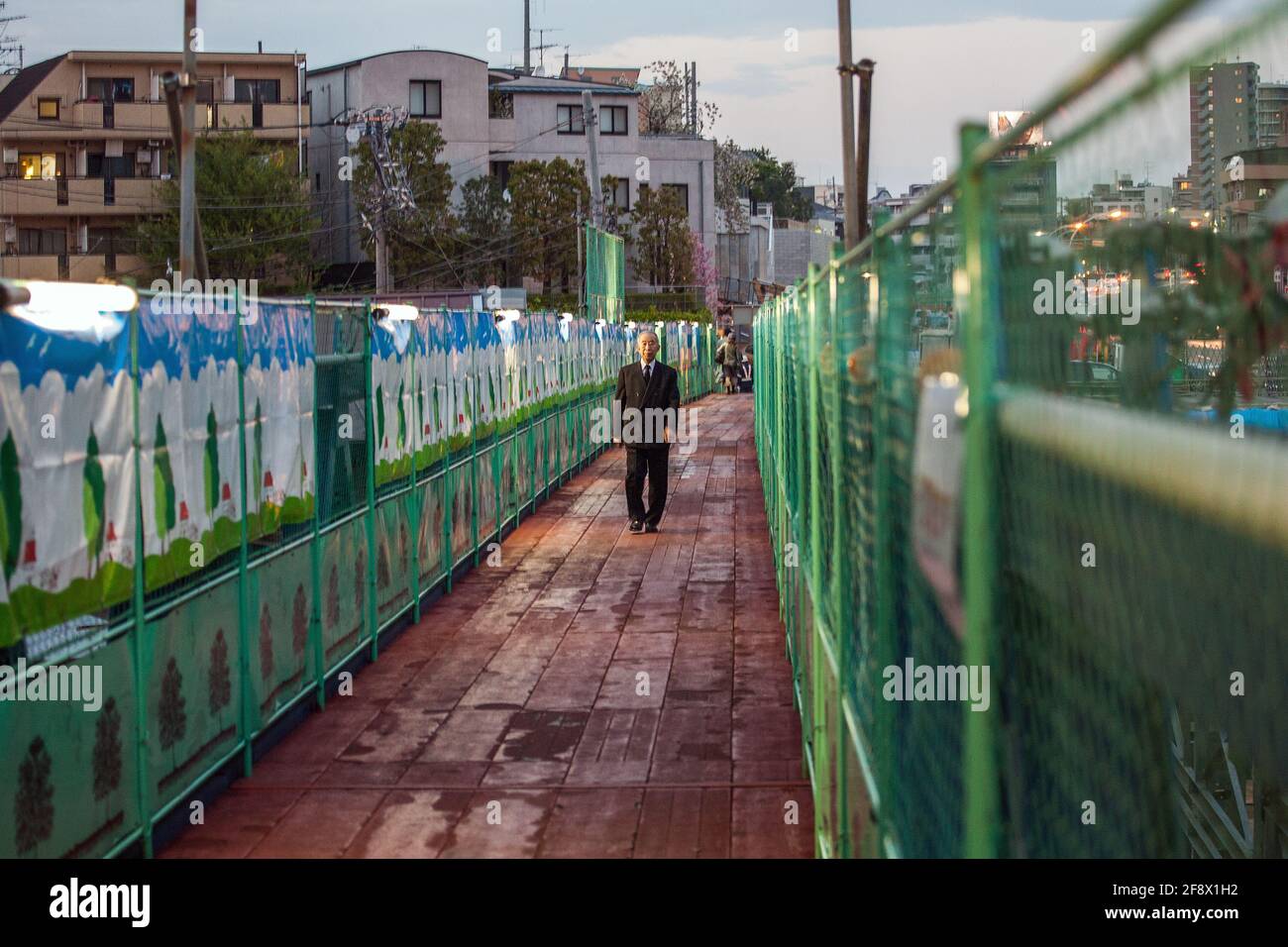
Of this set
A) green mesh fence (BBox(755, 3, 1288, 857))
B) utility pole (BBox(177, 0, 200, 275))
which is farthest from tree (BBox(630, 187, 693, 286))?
green mesh fence (BBox(755, 3, 1288, 857))

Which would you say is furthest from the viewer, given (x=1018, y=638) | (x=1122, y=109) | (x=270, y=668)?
(x=270, y=668)

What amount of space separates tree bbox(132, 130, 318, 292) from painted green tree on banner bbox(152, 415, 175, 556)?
4969cm

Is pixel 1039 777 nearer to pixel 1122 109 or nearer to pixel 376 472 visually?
pixel 1122 109

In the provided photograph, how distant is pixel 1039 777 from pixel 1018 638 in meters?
0.20

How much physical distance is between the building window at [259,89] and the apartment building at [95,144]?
4 cm

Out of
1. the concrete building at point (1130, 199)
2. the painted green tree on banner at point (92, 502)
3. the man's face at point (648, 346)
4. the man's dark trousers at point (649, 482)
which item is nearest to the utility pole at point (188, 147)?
the man's face at point (648, 346)

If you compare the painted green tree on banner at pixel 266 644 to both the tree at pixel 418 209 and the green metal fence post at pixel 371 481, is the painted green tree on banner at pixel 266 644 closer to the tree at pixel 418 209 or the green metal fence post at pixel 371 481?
the green metal fence post at pixel 371 481

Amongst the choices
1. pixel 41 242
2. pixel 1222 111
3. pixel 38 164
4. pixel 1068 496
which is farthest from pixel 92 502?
pixel 38 164

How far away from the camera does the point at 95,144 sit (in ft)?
198

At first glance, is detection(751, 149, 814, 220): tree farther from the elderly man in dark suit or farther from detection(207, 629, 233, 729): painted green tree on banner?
detection(207, 629, 233, 729): painted green tree on banner

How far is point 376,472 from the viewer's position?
1093 cm

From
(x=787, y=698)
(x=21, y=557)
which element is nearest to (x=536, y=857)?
(x=21, y=557)

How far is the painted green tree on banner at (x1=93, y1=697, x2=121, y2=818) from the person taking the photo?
240 inches
